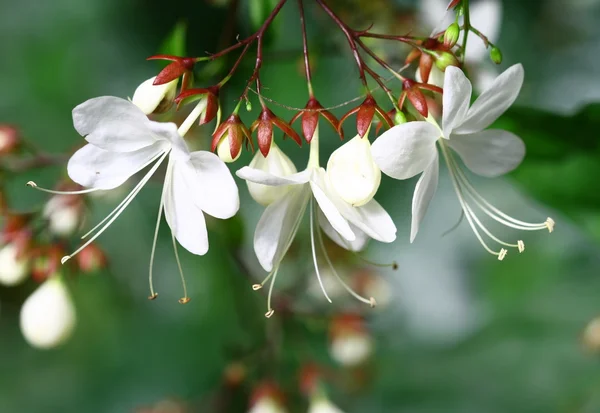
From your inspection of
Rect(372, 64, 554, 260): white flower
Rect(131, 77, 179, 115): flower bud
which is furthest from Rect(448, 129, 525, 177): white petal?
Rect(131, 77, 179, 115): flower bud

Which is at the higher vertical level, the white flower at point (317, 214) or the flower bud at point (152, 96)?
the flower bud at point (152, 96)

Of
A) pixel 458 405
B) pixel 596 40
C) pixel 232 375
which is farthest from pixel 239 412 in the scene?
pixel 596 40

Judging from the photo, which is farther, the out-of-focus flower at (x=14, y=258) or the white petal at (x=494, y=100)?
the out-of-focus flower at (x=14, y=258)

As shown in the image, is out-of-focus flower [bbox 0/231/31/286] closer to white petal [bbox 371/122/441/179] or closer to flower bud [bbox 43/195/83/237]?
flower bud [bbox 43/195/83/237]

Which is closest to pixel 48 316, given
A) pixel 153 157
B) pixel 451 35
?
pixel 153 157

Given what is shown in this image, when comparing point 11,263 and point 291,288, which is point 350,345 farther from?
point 11,263

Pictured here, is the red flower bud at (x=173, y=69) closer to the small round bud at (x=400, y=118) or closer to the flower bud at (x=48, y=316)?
the small round bud at (x=400, y=118)

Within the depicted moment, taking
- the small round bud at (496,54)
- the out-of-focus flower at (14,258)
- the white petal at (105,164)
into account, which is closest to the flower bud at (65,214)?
the out-of-focus flower at (14,258)
